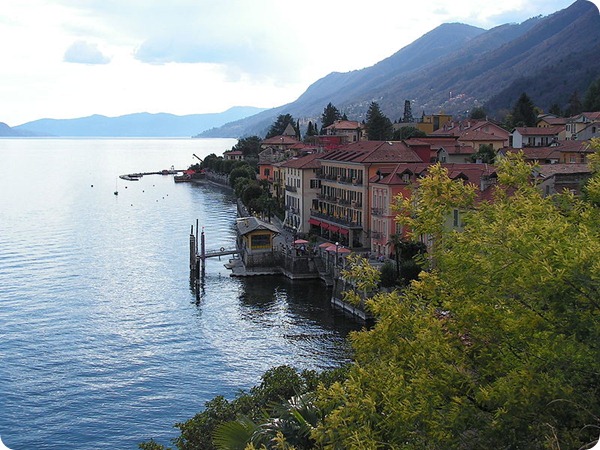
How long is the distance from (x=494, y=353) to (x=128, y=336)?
33.2 m

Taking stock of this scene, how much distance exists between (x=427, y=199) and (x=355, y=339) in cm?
292


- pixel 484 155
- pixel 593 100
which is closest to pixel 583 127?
pixel 484 155

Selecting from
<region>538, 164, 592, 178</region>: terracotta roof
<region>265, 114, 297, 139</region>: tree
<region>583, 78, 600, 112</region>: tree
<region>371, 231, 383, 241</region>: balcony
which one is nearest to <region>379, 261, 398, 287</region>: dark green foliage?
<region>371, 231, 383, 241</region>: balcony

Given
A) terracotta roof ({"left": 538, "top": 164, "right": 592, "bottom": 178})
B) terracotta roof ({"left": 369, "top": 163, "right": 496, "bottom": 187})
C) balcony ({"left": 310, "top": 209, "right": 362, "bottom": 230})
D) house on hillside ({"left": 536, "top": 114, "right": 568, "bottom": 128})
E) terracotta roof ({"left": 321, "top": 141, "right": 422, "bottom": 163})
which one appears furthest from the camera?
house on hillside ({"left": 536, "top": 114, "right": 568, "bottom": 128})

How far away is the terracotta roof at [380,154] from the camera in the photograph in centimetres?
6328

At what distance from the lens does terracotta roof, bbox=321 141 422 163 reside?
63.3m

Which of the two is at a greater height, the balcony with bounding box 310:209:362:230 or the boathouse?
the balcony with bounding box 310:209:362:230

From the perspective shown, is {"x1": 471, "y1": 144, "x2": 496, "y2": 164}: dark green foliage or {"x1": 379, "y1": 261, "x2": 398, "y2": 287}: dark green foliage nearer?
{"x1": 379, "y1": 261, "x2": 398, "y2": 287}: dark green foliage

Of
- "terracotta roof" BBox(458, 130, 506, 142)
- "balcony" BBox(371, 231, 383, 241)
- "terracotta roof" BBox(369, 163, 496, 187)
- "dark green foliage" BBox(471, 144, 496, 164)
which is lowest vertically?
"balcony" BBox(371, 231, 383, 241)

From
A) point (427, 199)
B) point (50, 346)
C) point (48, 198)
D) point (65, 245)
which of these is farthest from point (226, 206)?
point (427, 199)

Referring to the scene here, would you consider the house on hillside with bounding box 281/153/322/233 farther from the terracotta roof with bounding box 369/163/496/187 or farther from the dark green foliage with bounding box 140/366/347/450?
the dark green foliage with bounding box 140/366/347/450

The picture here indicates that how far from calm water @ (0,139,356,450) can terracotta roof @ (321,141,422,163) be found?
516 inches

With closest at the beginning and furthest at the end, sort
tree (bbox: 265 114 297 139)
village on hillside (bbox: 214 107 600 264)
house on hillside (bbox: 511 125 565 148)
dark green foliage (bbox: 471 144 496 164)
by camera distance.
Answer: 1. village on hillside (bbox: 214 107 600 264)
2. dark green foliage (bbox: 471 144 496 164)
3. house on hillside (bbox: 511 125 565 148)
4. tree (bbox: 265 114 297 139)

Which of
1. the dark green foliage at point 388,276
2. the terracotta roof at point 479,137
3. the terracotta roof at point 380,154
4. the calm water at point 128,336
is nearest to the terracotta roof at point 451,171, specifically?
the terracotta roof at point 380,154
